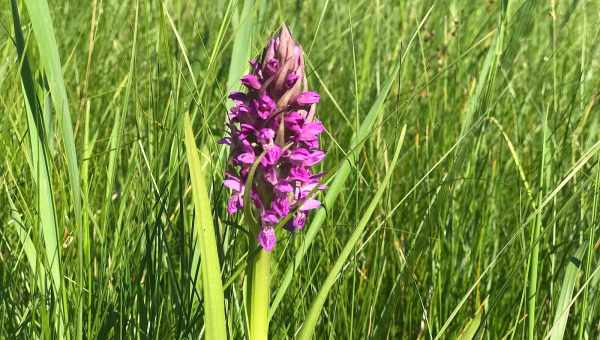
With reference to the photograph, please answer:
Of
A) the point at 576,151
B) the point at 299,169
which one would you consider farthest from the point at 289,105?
the point at 576,151

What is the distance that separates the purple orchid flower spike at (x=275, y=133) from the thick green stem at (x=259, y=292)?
32 mm

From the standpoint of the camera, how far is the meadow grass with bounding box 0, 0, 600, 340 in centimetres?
143

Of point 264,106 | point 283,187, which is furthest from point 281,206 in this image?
point 264,106

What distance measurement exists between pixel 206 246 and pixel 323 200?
530 millimetres

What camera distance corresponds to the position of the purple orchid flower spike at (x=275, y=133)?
46.6 inches

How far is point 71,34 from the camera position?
319cm

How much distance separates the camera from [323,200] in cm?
160

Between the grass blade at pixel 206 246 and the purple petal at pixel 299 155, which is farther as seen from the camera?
the purple petal at pixel 299 155

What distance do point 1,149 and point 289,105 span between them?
918 mm

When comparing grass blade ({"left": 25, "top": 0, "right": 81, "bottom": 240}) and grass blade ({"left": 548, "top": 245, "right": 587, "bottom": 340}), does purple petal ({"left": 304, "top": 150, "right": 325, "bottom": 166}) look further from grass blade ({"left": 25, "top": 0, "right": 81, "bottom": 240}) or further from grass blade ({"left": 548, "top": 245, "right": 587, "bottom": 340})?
grass blade ({"left": 548, "top": 245, "right": 587, "bottom": 340})

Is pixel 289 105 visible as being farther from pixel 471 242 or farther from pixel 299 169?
pixel 471 242

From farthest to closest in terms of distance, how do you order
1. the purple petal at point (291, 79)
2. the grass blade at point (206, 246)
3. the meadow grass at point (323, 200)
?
the meadow grass at point (323, 200) → the purple petal at point (291, 79) → the grass blade at point (206, 246)

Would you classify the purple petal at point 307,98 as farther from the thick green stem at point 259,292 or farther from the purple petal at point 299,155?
the thick green stem at point 259,292

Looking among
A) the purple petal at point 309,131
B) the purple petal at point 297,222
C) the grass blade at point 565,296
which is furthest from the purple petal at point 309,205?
the grass blade at point 565,296
